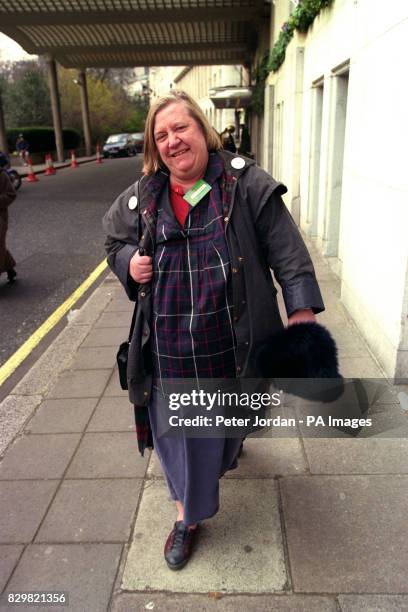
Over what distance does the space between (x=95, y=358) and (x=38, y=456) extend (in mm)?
1366

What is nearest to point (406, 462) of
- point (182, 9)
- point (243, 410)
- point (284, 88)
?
point (243, 410)

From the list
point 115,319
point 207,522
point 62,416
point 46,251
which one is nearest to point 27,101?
point 46,251

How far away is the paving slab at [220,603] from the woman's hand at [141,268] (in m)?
1.24

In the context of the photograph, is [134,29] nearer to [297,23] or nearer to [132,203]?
[297,23]

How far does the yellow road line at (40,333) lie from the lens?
452cm

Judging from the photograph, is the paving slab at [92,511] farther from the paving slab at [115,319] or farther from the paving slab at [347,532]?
the paving slab at [115,319]

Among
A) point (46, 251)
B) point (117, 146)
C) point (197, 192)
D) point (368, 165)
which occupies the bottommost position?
point (46, 251)

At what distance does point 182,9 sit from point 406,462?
20.8 metres

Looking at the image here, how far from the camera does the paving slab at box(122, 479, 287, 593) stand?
7.06 feet

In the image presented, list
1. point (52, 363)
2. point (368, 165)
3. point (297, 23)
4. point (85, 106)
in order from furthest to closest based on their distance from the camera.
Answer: point (85, 106)
point (297, 23)
point (52, 363)
point (368, 165)

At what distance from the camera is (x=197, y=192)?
6.44 ft

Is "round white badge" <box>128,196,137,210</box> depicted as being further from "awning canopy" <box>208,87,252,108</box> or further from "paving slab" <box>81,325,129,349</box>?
"awning canopy" <box>208,87,252,108</box>

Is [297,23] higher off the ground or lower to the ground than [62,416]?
higher

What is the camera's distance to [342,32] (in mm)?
5586
